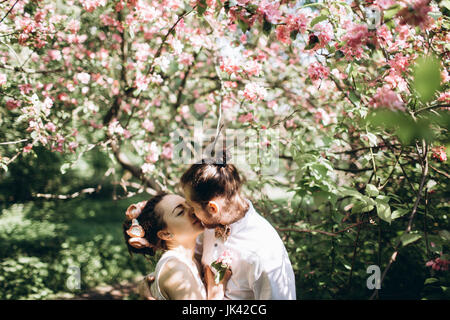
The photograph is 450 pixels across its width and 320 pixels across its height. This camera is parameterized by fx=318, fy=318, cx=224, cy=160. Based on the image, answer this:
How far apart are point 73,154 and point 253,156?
1.61 metres

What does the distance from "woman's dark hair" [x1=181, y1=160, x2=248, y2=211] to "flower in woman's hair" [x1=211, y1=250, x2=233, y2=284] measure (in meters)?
A: 0.28

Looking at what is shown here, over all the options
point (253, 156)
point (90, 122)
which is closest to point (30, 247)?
point (90, 122)

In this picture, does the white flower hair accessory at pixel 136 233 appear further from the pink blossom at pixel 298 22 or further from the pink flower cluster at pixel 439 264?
the pink flower cluster at pixel 439 264

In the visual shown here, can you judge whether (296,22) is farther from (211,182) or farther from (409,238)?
(409,238)

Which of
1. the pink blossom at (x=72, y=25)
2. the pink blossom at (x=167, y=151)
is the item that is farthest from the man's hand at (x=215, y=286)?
the pink blossom at (x=72, y=25)

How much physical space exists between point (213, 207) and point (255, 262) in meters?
0.35

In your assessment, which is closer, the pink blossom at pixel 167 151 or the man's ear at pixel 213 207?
the man's ear at pixel 213 207

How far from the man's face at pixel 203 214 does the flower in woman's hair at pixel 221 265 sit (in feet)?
0.57

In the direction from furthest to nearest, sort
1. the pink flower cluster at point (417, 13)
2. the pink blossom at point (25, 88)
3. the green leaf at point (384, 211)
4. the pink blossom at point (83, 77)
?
the pink blossom at point (83, 77), the pink blossom at point (25, 88), the green leaf at point (384, 211), the pink flower cluster at point (417, 13)

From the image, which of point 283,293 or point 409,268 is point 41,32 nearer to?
point 283,293

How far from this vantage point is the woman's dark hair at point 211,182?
5.56ft

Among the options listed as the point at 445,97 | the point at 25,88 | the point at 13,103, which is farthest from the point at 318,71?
the point at 13,103

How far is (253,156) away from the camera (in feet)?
9.52

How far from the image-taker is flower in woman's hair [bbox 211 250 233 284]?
1.59 m
